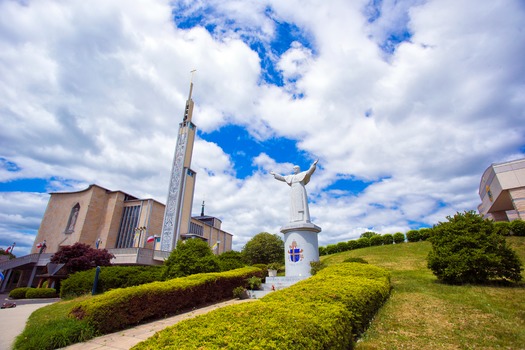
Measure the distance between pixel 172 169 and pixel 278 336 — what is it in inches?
1315

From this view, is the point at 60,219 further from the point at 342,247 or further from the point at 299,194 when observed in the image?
the point at 342,247

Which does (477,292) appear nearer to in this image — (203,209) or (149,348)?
(149,348)

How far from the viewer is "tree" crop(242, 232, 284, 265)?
2858cm

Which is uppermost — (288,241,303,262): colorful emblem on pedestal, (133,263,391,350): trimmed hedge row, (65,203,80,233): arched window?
(65,203,80,233): arched window

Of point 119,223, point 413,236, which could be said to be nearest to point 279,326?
point 413,236

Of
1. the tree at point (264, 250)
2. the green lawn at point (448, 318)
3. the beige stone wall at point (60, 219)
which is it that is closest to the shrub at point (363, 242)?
the tree at point (264, 250)

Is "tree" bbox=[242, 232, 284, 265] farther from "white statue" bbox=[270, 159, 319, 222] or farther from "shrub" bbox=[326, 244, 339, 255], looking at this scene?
"white statue" bbox=[270, 159, 319, 222]

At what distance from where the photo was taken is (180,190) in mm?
32781

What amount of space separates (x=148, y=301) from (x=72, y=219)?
134ft

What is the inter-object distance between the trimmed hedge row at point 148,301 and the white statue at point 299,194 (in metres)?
6.07

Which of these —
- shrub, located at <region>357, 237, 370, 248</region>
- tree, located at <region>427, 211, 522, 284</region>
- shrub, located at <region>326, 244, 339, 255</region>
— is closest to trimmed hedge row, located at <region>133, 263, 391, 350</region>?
tree, located at <region>427, 211, 522, 284</region>

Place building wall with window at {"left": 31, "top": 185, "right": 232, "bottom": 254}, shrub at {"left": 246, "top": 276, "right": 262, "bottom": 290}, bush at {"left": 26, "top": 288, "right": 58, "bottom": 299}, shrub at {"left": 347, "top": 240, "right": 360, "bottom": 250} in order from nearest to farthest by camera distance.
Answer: shrub at {"left": 246, "top": 276, "right": 262, "bottom": 290}, bush at {"left": 26, "top": 288, "right": 58, "bottom": 299}, shrub at {"left": 347, "top": 240, "right": 360, "bottom": 250}, building wall with window at {"left": 31, "top": 185, "right": 232, "bottom": 254}

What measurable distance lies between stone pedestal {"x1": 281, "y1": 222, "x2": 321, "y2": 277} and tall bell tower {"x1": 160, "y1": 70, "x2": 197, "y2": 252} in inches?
817

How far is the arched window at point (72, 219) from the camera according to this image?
1500 inches
